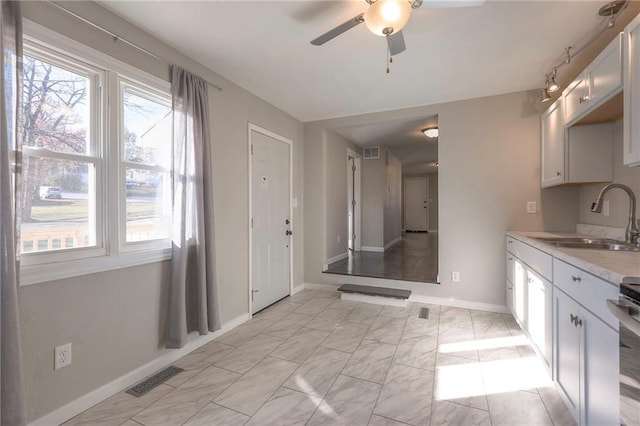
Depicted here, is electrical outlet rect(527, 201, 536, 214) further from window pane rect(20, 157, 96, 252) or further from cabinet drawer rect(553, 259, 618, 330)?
window pane rect(20, 157, 96, 252)

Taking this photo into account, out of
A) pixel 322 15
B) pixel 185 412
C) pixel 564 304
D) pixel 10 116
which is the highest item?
pixel 322 15

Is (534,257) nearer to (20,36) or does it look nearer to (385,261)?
(385,261)

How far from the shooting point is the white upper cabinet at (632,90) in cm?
148

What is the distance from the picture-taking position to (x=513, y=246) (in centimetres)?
284

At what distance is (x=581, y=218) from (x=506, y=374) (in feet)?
6.50

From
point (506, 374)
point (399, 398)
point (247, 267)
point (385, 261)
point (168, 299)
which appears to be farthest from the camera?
point (385, 261)

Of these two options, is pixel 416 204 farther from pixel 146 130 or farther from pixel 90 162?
pixel 90 162

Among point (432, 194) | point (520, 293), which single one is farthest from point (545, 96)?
point (432, 194)

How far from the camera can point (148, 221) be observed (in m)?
2.15

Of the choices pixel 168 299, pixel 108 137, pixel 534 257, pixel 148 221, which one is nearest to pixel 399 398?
pixel 534 257

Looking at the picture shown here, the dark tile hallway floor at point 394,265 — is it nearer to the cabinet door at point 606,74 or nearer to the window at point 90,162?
the cabinet door at point 606,74

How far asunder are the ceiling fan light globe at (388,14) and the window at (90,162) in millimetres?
1680

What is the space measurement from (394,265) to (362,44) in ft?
11.6

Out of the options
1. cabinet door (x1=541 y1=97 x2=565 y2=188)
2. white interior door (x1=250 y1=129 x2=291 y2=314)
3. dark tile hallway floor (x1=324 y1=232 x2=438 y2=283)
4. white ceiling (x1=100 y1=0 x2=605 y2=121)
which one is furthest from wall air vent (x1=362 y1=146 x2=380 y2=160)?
cabinet door (x1=541 y1=97 x2=565 y2=188)
